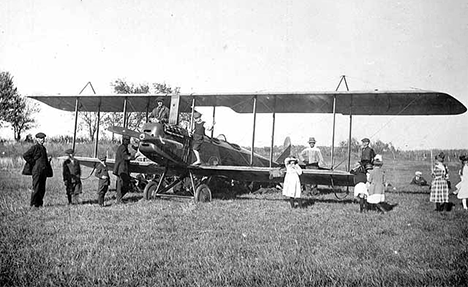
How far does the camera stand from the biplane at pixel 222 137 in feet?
29.8

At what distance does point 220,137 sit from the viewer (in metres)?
12.3

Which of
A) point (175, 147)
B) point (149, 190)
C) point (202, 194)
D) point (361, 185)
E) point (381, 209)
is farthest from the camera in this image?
point (149, 190)

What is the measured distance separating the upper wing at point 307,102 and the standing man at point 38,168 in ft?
11.7

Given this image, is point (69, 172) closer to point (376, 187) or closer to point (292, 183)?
point (292, 183)

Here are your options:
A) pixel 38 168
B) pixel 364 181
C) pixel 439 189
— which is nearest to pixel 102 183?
pixel 38 168

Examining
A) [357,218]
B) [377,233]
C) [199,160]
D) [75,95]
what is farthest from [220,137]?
Result: [377,233]

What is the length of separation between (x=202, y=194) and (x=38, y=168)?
407cm

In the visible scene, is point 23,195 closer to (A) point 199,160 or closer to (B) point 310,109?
(A) point 199,160

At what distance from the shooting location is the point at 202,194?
9805 millimetres

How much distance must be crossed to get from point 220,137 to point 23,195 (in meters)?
6.12

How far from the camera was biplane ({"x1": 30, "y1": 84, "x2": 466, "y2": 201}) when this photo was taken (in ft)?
29.8

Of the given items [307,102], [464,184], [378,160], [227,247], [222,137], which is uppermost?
[307,102]

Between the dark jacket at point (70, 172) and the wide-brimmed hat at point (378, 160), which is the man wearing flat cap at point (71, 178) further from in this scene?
the wide-brimmed hat at point (378, 160)

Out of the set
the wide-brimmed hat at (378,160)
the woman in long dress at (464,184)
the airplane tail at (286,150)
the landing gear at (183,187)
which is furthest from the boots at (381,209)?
the airplane tail at (286,150)
